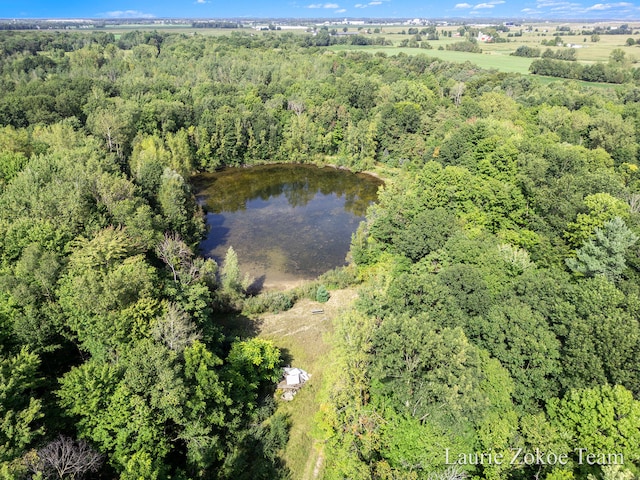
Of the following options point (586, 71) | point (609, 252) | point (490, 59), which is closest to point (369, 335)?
point (609, 252)

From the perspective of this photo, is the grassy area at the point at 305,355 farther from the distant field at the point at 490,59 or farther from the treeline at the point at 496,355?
the distant field at the point at 490,59

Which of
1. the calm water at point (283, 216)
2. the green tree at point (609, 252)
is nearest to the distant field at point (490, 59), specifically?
the calm water at point (283, 216)

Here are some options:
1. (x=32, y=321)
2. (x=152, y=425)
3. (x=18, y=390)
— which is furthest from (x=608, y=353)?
(x=32, y=321)

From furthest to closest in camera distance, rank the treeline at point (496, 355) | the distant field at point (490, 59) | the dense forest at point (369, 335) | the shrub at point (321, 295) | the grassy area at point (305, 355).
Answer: the distant field at point (490, 59) < the shrub at point (321, 295) < the grassy area at point (305, 355) < the dense forest at point (369, 335) < the treeline at point (496, 355)

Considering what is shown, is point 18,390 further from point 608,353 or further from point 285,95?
point 285,95

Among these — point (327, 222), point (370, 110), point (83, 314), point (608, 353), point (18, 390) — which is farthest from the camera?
point (370, 110)
